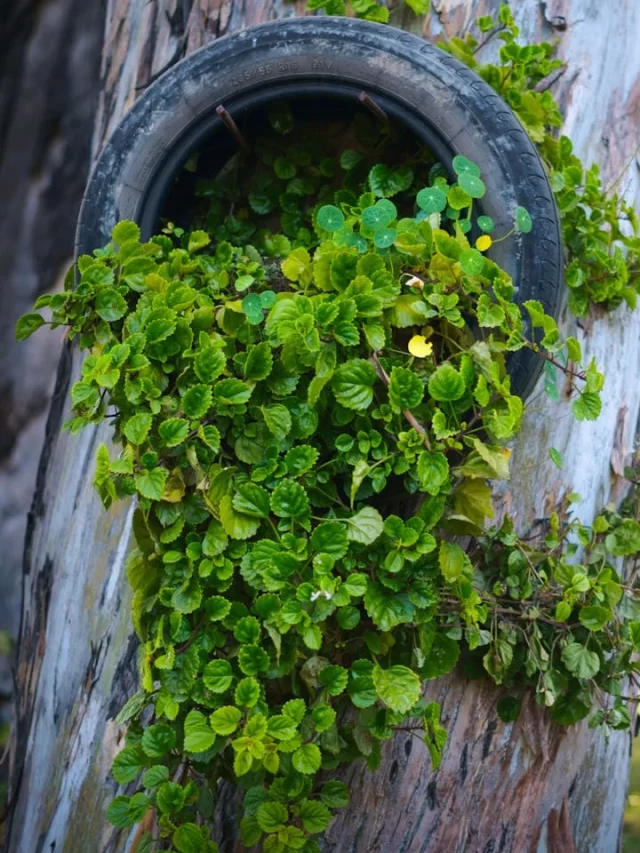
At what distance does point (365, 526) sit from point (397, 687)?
287 millimetres

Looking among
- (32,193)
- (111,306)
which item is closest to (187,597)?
(111,306)

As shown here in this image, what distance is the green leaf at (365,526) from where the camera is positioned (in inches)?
63.0

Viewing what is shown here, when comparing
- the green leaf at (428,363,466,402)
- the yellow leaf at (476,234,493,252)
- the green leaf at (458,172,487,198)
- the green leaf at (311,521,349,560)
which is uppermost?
the green leaf at (458,172,487,198)

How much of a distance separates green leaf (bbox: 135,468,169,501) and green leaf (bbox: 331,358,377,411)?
0.34 m

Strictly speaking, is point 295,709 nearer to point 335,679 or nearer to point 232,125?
point 335,679

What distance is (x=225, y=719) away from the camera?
159 centimetres

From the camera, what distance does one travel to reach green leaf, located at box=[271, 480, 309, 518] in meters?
1.63

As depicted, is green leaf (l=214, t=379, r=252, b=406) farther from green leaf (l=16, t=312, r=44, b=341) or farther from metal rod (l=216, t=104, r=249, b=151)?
metal rod (l=216, t=104, r=249, b=151)

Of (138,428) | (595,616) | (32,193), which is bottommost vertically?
(595,616)

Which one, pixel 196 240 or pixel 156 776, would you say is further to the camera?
pixel 196 240

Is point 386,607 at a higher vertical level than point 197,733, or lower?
higher

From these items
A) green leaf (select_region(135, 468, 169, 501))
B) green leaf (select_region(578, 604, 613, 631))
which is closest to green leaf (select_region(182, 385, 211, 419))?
green leaf (select_region(135, 468, 169, 501))

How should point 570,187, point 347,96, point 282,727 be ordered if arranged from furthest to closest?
point 570,187 < point 347,96 < point 282,727

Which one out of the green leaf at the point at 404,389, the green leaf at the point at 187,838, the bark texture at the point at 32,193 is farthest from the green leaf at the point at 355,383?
the bark texture at the point at 32,193
